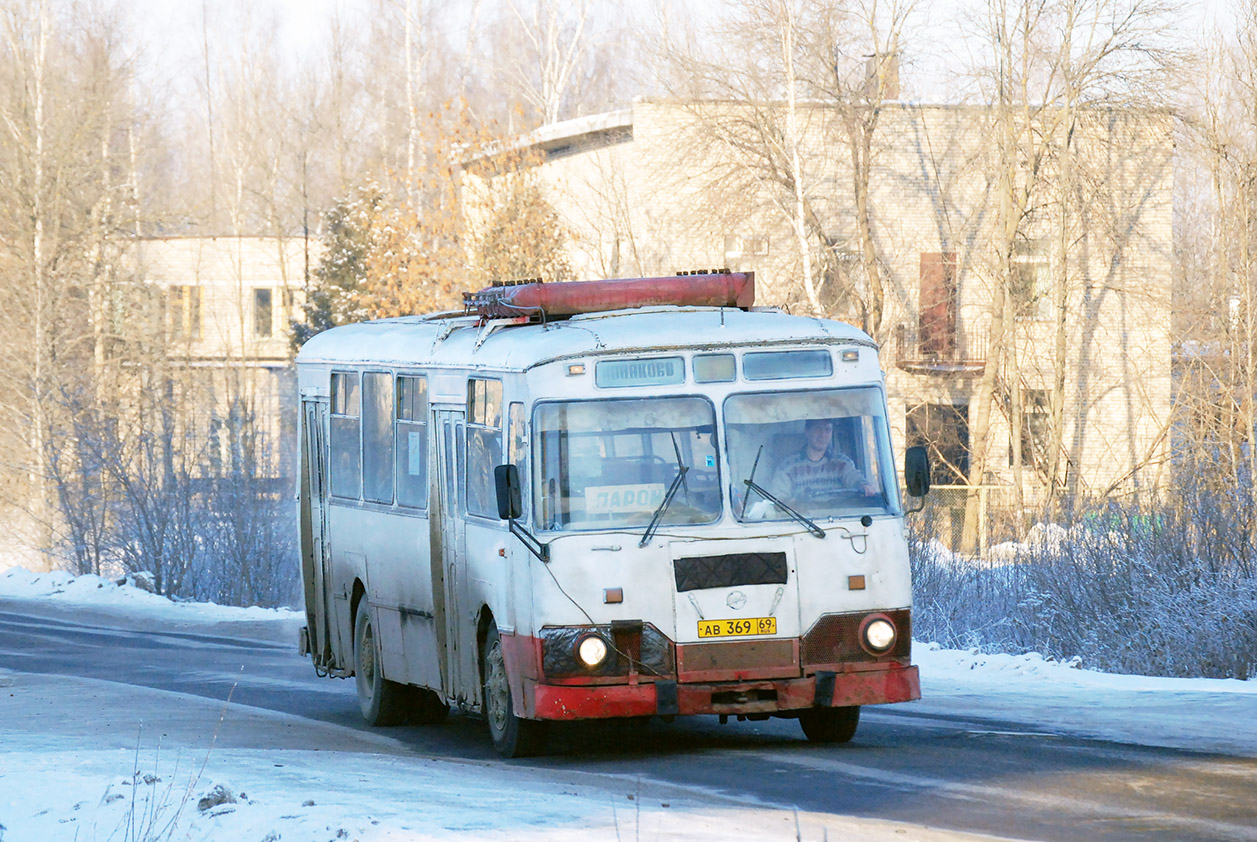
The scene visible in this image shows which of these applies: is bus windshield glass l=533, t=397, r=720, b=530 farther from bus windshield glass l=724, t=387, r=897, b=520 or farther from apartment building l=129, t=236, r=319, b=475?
apartment building l=129, t=236, r=319, b=475

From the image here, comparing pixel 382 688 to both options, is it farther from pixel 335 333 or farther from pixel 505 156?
pixel 505 156

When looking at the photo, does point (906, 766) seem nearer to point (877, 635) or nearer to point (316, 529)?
point (877, 635)

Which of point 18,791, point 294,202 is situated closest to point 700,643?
point 18,791

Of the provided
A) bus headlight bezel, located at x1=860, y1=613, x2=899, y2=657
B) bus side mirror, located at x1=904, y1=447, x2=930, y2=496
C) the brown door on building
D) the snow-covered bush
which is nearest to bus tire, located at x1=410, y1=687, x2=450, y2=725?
bus headlight bezel, located at x1=860, y1=613, x2=899, y2=657

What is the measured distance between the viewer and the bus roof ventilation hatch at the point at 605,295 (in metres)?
12.0

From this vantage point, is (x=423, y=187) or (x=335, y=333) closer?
(x=335, y=333)

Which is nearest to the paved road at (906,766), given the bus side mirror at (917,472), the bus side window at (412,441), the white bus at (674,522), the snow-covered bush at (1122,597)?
the white bus at (674,522)

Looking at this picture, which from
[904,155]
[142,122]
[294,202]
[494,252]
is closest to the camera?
[494,252]

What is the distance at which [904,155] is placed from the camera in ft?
136

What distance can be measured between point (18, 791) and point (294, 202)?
262 ft

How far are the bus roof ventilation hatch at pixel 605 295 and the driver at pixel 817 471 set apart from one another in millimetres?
1706

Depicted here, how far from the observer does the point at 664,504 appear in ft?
35.2

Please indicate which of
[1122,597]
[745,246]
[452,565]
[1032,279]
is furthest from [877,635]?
[1032,279]

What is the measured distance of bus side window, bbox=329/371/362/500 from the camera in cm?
1404
